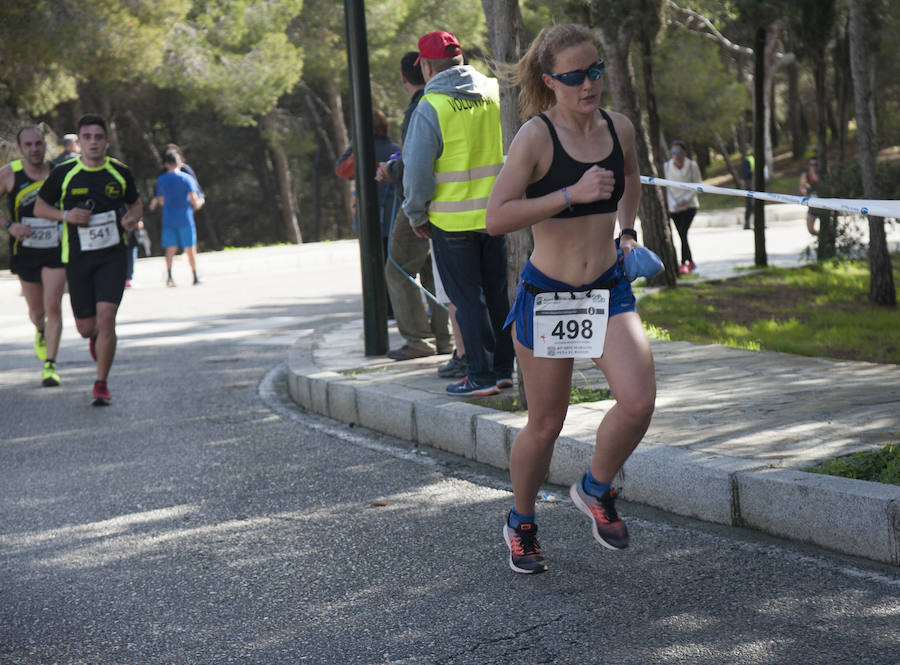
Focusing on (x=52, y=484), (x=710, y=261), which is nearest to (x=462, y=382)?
(x=52, y=484)

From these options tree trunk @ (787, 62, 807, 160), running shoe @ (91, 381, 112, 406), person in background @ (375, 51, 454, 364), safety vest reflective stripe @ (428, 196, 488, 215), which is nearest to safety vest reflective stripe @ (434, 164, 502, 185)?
safety vest reflective stripe @ (428, 196, 488, 215)

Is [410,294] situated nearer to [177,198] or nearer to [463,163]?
[463,163]

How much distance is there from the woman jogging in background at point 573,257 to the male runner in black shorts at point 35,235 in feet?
20.5

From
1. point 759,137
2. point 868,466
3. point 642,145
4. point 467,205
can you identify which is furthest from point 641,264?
point 759,137

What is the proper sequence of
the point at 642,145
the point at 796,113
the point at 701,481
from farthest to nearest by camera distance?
the point at 796,113, the point at 642,145, the point at 701,481

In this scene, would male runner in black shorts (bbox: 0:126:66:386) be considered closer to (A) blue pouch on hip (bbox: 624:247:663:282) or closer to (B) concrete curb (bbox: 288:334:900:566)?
(B) concrete curb (bbox: 288:334:900:566)

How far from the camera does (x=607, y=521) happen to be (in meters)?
4.04

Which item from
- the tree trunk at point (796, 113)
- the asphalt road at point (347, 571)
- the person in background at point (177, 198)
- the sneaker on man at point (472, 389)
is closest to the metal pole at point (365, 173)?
the asphalt road at point (347, 571)

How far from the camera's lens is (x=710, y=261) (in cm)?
1792

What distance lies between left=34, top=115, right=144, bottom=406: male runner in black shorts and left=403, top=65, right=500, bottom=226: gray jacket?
2526 millimetres

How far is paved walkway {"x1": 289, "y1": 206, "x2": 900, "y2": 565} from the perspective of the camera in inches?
Answer: 166

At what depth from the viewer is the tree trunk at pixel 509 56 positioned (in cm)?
605

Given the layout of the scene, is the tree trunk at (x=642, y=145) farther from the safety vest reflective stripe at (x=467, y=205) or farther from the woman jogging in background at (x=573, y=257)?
the woman jogging in background at (x=573, y=257)

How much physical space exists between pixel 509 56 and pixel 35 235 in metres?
4.89
